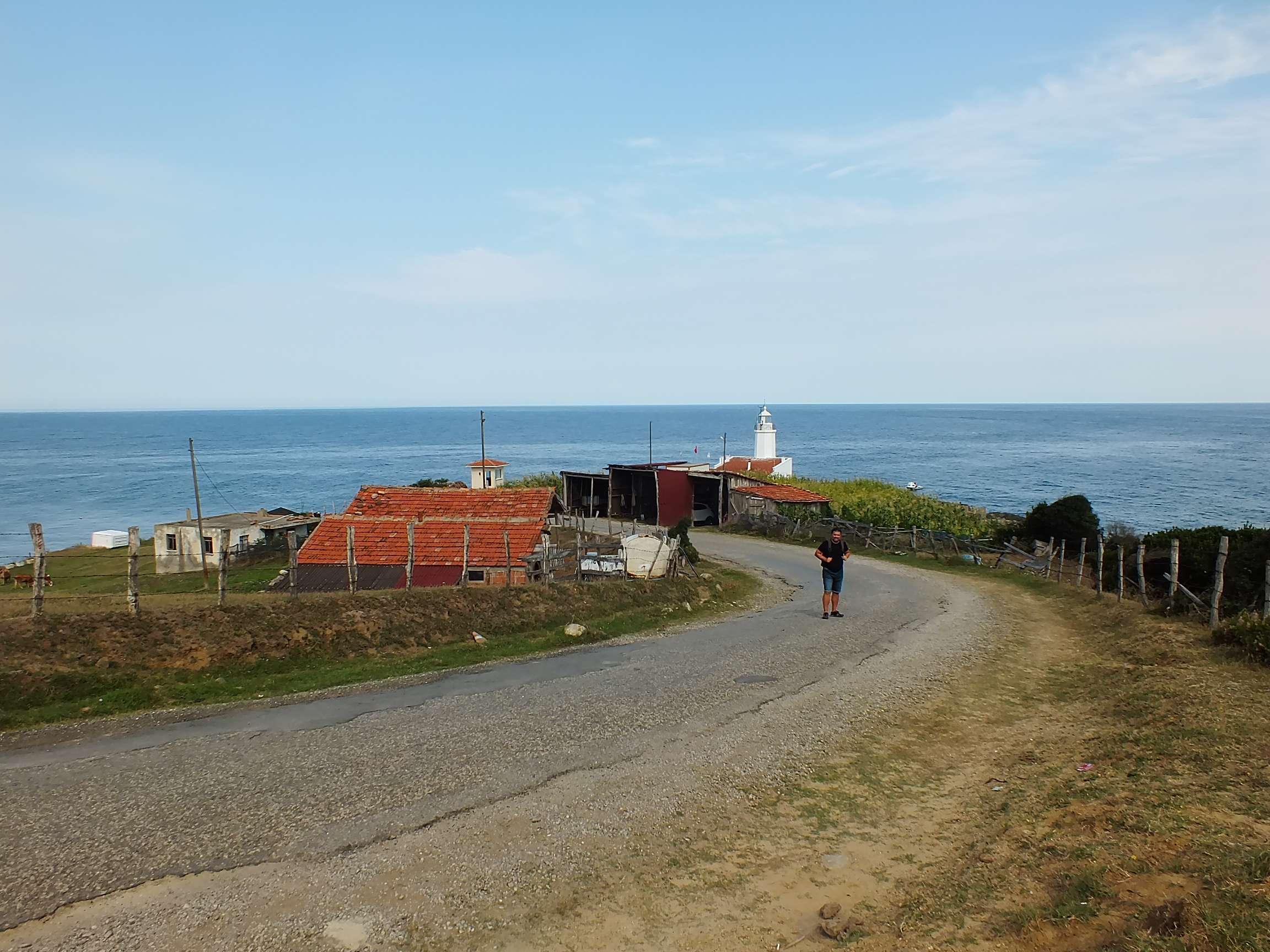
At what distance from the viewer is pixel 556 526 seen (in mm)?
30047

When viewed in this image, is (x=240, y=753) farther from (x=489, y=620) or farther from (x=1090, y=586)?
(x=1090, y=586)

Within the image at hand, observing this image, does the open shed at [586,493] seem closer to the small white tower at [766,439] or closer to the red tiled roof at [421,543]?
the red tiled roof at [421,543]

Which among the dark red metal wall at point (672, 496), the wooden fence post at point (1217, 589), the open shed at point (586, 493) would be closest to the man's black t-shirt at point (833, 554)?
the wooden fence post at point (1217, 589)

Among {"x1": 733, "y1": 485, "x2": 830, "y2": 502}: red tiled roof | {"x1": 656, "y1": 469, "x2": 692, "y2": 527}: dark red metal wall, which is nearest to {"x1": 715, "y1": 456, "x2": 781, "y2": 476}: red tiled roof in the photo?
{"x1": 656, "y1": 469, "x2": 692, "y2": 527}: dark red metal wall

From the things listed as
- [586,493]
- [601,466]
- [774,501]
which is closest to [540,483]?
[586,493]

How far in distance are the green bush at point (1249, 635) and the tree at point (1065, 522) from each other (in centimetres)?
1973

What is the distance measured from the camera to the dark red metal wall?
4262 cm

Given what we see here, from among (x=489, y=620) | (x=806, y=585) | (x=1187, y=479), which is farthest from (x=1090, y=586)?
(x=1187, y=479)

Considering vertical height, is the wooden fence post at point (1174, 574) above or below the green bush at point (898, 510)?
above

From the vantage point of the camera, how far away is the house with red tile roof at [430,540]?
2325 cm

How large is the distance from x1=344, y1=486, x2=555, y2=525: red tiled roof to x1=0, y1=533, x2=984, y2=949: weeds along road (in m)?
12.5

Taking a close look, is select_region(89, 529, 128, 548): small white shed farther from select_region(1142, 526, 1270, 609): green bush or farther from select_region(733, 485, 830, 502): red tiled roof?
select_region(1142, 526, 1270, 609): green bush

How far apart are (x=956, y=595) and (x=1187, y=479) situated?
8049cm

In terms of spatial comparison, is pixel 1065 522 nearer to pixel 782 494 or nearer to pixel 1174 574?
pixel 782 494
